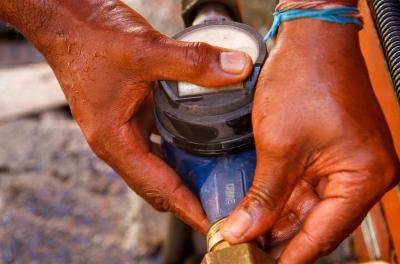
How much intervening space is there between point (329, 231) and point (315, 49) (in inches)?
9.4

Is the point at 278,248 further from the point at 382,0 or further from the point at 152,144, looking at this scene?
the point at 382,0

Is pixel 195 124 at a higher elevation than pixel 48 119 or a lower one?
higher

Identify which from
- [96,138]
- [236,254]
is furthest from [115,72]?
[236,254]

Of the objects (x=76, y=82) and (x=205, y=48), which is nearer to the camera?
(x=205, y=48)

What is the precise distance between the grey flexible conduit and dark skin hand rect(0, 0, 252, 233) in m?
0.26

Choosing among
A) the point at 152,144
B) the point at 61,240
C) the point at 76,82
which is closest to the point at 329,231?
the point at 152,144

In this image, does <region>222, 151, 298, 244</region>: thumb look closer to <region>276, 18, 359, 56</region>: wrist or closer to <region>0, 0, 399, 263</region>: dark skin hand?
<region>0, 0, 399, 263</region>: dark skin hand

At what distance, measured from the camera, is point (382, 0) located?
0.83 meters

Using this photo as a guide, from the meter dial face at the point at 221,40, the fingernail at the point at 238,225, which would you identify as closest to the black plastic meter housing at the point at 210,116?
the meter dial face at the point at 221,40

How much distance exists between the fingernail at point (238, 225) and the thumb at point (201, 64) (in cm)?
18

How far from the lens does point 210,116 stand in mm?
678

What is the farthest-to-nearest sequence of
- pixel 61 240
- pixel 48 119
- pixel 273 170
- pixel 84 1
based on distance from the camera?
pixel 48 119, pixel 61 240, pixel 84 1, pixel 273 170

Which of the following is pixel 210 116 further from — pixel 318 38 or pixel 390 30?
pixel 390 30

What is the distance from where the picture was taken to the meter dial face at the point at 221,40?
0.69m
